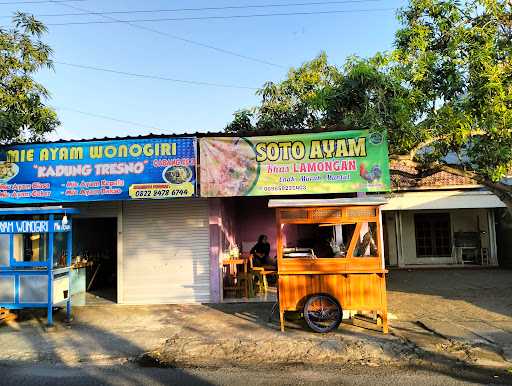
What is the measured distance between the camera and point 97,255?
42.9ft

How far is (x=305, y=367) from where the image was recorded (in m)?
5.59

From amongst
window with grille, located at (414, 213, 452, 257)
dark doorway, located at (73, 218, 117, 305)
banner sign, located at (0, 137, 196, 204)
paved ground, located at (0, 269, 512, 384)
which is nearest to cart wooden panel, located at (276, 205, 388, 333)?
paved ground, located at (0, 269, 512, 384)

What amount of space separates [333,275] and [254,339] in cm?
173

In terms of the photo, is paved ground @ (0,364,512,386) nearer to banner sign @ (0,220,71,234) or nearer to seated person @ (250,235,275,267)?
banner sign @ (0,220,71,234)

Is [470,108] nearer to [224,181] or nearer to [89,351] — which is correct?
[224,181]

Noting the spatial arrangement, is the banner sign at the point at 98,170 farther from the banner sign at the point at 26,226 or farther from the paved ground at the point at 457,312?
the paved ground at the point at 457,312

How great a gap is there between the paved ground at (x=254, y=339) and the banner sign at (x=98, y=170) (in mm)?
2652

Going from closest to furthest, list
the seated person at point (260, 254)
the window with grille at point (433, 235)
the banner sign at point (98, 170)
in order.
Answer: the banner sign at point (98, 170), the seated person at point (260, 254), the window with grille at point (433, 235)

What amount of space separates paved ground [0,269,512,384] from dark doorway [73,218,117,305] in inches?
77.3

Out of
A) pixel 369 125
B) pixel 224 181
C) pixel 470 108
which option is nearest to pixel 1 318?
pixel 224 181

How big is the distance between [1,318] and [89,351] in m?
3.16

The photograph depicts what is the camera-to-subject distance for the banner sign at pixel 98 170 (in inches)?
352


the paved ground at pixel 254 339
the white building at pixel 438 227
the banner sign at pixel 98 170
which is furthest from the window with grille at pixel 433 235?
the banner sign at pixel 98 170

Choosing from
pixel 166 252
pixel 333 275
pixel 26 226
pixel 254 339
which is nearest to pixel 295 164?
pixel 333 275
